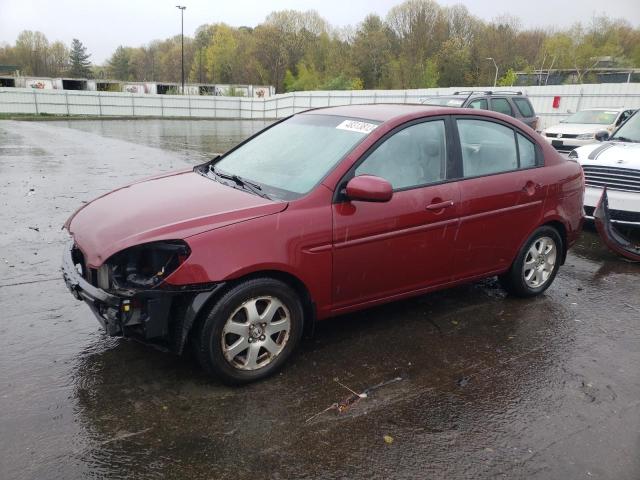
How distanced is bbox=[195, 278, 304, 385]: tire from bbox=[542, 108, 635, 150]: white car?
43.3 ft

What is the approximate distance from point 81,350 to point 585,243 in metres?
6.34

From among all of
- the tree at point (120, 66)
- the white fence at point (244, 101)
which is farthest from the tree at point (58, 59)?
the white fence at point (244, 101)

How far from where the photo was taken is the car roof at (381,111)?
414cm

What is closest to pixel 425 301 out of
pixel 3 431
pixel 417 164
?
pixel 417 164

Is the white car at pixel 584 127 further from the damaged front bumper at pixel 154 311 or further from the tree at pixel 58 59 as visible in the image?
the tree at pixel 58 59

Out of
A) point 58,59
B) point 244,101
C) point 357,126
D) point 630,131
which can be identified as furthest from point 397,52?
point 58,59

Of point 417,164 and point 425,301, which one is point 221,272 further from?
point 425,301

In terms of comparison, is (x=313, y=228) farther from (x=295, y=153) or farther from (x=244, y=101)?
(x=244, y=101)

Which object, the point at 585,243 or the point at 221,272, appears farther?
the point at 585,243

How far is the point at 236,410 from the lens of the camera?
3174 mm

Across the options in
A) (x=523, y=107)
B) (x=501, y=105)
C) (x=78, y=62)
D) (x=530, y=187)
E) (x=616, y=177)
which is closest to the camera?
(x=530, y=187)

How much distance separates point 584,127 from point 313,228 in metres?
14.6

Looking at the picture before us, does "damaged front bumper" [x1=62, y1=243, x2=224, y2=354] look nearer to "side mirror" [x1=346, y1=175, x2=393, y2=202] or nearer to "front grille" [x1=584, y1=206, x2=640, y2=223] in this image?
"side mirror" [x1=346, y1=175, x2=393, y2=202]

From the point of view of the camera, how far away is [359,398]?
3338 mm
